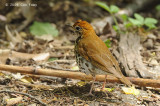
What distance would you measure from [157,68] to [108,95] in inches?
52.5

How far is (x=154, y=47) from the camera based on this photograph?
16.7 feet

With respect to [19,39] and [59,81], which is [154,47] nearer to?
[59,81]

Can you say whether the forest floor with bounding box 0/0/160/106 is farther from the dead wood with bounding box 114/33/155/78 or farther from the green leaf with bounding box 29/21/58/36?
the green leaf with bounding box 29/21/58/36

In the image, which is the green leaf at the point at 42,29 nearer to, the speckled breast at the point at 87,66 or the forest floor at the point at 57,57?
the forest floor at the point at 57,57

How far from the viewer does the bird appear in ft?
10.5

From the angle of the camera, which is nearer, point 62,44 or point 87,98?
point 87,98

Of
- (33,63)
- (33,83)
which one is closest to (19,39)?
(33,63)

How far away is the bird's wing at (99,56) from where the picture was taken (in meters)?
3.20

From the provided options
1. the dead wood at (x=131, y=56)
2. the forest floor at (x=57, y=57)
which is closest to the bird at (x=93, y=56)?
the forest floor at (x=57, y=57)

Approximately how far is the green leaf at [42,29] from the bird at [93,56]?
8.34ft

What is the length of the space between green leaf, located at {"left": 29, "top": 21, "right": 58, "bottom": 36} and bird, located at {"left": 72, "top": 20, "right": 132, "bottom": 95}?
2.54m

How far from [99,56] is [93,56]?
0.27 ft

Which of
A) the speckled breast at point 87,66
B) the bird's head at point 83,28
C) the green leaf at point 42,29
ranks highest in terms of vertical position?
the green leaf at point 42,29

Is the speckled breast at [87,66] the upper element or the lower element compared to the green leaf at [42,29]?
lower
